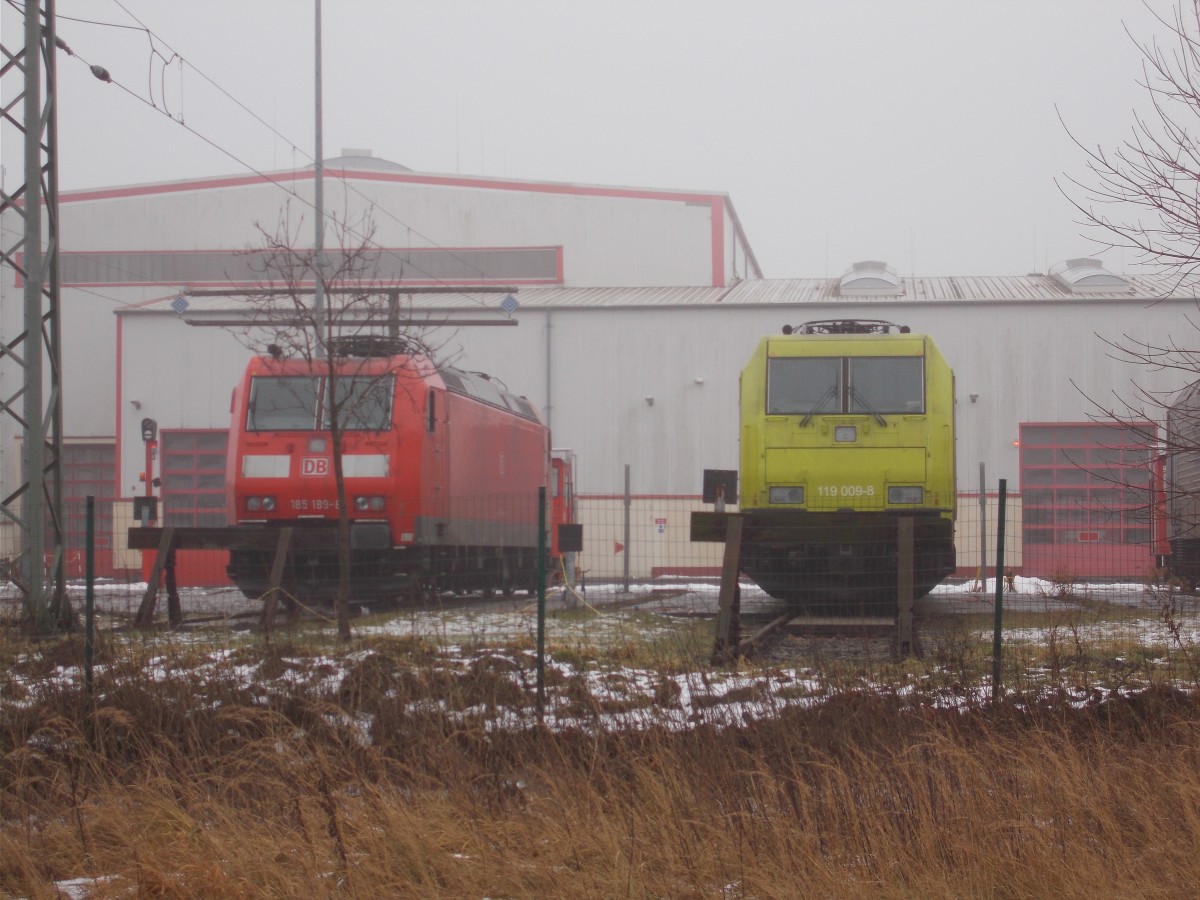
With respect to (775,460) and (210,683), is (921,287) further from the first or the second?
(210,683)

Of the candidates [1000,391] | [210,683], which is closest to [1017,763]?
[210,683]

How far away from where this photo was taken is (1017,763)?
301 inches

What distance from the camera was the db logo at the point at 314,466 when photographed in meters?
17.0

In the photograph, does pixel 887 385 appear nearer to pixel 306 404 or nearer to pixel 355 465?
pixel 355 465

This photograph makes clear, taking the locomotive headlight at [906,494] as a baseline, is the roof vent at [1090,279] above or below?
above

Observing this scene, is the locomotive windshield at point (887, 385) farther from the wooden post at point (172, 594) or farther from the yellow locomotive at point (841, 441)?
the wooden post at point (172, 594)

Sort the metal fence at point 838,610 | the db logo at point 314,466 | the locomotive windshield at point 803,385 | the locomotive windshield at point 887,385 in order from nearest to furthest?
the metal fence at point 838,610
the locomotive windshield at point 887,385
the locomotive windshield at point 803,385
the db logo at point 314,466

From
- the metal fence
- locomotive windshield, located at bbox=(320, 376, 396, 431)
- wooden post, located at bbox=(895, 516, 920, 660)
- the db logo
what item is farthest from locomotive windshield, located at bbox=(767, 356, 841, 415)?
the db logo

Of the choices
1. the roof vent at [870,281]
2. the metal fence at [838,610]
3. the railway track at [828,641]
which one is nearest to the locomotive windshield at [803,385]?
the metal fence at [838,610]

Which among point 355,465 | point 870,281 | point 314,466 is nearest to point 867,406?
point 355,465

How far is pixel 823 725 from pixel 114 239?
3705cm

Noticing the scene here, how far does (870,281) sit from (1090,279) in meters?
5.48

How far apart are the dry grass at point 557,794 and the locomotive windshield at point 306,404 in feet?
24.7

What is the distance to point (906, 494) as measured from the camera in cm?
1438
